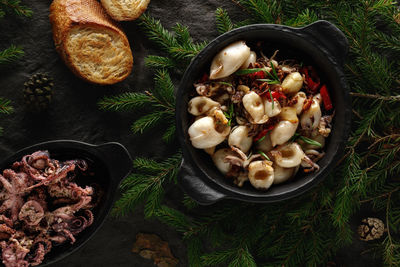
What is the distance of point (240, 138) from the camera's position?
1.08 m

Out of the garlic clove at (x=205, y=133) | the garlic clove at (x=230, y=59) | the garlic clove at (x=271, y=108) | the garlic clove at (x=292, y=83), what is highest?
the garlic clove at (x=230, y=59)

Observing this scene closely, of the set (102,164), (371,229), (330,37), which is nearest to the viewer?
(330,37)

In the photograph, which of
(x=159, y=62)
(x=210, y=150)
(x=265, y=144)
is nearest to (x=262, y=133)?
(x=265, y=144)

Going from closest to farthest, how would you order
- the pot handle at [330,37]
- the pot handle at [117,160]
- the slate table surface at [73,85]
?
the pot handle at [330,37]
the pot handle at [117,160]
the slate table surface at [73,85]

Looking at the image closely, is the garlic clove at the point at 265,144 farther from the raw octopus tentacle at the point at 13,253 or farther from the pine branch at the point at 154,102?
the raw octopus tentacle at the point at 13,253

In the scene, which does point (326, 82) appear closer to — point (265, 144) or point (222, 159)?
point (265, 144)

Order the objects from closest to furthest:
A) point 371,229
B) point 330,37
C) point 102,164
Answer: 1. point 330,37
2. point 102,164
3. point 371,229

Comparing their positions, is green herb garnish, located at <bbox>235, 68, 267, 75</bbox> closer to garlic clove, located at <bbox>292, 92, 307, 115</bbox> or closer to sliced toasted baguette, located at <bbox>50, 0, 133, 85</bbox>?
garlic clove, located at <bbox>292, 92, 307, 115</bbox>

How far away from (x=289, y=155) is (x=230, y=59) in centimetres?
29

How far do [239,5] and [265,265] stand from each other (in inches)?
31.5

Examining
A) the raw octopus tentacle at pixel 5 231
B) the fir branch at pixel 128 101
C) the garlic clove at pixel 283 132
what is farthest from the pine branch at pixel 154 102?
the raw octopus tentacle at pixel 5 231

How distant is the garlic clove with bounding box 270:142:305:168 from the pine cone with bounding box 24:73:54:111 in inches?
26.9

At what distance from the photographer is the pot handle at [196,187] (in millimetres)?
1063

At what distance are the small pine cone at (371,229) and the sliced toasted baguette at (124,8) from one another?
95 cm
